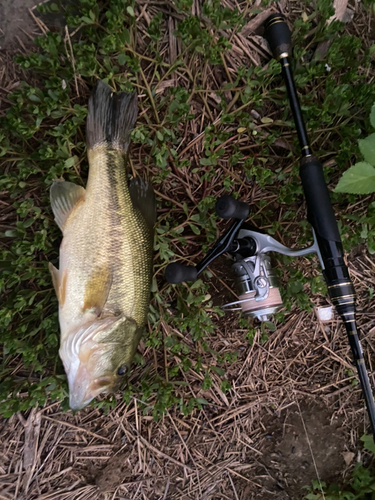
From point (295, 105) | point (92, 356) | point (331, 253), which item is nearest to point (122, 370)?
point (92, 356)

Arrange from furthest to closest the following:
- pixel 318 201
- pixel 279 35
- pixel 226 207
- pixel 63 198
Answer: pixel 279 35, pixel 63 198, pixel 318 201, pixel 226 207

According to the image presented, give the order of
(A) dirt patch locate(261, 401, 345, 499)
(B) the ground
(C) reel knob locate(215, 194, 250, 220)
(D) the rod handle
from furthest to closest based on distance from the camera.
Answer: (A) dirt patch locate(261, 401, 345, 499) → (B) the ground → (D) the rod handle → (C) reel knob locate(215, 194, 250, 220)

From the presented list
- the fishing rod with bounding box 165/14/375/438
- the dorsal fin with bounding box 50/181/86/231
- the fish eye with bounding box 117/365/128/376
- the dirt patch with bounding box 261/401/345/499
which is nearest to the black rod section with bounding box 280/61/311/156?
the fishing rod with bounding box 165/14/375/438

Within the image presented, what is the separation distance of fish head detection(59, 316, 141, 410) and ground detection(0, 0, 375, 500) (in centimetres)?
54

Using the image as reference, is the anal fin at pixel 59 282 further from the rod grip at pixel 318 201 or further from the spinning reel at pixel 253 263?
the rod grip at pixel 318 201

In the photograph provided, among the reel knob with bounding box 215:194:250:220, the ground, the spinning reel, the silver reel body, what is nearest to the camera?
the reel knob with bounding box 215:194:250:220

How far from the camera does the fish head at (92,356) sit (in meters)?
2.02

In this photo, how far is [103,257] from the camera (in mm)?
2129

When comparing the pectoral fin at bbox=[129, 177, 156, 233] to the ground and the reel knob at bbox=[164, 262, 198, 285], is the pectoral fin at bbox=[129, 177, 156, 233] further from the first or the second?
the ground

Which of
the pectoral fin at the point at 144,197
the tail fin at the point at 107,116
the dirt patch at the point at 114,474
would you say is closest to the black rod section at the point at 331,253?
the pectoral fin at the point at 144,197

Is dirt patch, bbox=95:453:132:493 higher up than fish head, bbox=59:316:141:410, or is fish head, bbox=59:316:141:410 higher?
fish head, bbox=59:316:141:410

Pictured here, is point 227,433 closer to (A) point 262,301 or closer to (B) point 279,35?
(A) point 262,301

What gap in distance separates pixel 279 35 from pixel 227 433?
292 cm

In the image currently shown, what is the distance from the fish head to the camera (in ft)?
6.64
